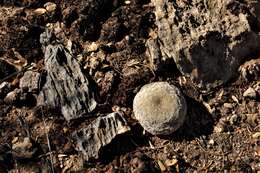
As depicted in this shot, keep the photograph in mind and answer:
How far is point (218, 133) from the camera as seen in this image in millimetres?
2830

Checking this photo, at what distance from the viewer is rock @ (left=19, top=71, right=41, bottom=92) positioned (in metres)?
2.93

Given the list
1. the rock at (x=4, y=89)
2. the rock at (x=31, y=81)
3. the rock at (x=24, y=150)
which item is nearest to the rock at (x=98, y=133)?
the rock at (x=24, y=150)

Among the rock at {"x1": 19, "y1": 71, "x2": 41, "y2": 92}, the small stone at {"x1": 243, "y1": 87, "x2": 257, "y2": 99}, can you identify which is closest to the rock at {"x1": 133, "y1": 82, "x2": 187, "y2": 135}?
the small stone at {"x1": 243, "y1": 87, "x2": 257, "y2": 99}

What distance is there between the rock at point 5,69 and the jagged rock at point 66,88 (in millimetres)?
193

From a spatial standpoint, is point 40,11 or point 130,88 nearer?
point 130,88

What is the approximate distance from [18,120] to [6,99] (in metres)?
0.13

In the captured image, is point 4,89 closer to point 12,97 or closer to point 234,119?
point 12,97

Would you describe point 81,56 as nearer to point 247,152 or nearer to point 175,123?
point 175,123

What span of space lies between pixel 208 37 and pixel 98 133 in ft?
2.48

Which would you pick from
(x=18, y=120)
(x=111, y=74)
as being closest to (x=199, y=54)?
(x=111, y=74)

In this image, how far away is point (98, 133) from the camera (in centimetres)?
280

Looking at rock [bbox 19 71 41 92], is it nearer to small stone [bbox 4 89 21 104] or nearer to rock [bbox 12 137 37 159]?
small stone [bbox 4 89 21 104]

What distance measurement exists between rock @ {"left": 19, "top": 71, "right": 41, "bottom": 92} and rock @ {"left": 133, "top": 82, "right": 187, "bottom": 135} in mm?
555

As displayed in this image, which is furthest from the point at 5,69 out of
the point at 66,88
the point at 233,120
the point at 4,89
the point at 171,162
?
the point at 233,120
